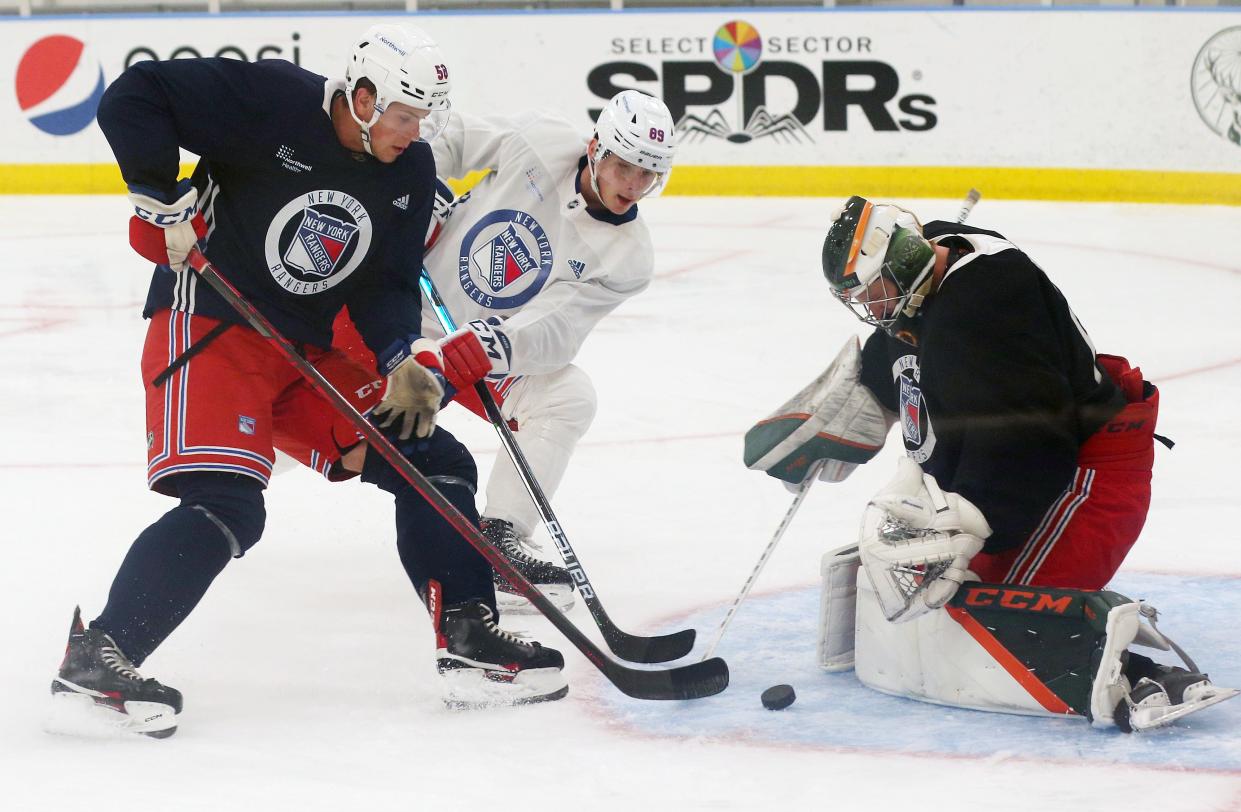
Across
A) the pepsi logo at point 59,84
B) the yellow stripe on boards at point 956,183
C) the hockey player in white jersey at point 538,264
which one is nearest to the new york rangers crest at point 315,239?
the hockey player in white jersey at point 538,264

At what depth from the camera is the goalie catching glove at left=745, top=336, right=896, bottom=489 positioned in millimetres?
2596

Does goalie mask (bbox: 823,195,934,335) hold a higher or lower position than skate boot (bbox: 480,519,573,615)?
higher

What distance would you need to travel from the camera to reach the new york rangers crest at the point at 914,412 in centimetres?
241

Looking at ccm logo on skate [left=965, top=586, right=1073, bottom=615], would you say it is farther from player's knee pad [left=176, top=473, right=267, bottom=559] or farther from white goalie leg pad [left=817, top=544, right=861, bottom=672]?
player's knee pad [left=176, top=473, right=267, bottom=559]

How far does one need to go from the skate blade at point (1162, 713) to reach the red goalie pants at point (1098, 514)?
226 mm

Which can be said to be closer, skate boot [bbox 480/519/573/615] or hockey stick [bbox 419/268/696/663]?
hockey stick [bbox 419/268/696/663]

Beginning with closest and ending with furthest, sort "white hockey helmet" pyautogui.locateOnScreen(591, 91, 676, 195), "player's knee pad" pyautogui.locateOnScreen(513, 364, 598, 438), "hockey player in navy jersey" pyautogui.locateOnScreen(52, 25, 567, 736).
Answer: "hockey player in navy jersey" pyautogui.locateOnScreen(52, 25, 567, 736)
"white hockey helmet" pyautogui.locateOnScreen(591, 91, 676, 195)
"player's knee pad" pyautogui.locateOnScreen(513, 364, 598, 438)

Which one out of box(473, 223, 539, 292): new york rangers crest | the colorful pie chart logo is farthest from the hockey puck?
the colorful pie chart logo

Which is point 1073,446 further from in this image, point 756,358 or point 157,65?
point 756,358

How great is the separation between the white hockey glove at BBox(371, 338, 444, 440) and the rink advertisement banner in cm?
628

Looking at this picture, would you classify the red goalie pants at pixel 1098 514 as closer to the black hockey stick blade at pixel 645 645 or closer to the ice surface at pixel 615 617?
the ice surface at pixel 615 617

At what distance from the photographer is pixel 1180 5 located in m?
8.19

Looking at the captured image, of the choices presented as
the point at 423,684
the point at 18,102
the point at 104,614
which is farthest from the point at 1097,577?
the point at 18,102

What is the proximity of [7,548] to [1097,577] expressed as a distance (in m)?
2.10
